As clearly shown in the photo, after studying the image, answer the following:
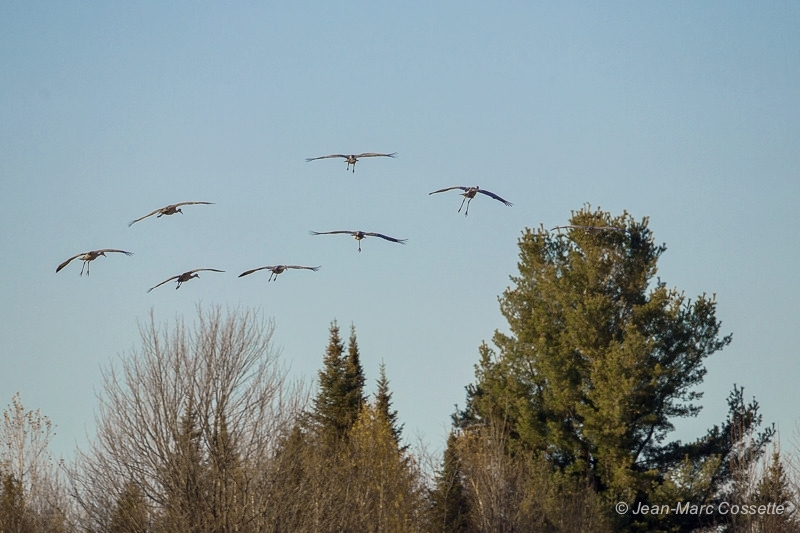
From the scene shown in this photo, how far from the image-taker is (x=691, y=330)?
39000 mm

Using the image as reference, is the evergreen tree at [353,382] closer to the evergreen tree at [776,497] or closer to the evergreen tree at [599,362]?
the evergreen tree at [599,362]

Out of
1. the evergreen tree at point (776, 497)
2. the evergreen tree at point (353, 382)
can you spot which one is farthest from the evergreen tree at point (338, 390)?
the evergreen tree at point (776, 497)

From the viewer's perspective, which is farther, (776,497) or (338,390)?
(338,390)

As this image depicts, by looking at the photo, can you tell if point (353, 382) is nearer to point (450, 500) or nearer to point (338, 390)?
point (338, 390)

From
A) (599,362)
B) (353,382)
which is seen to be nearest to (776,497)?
(599,362)

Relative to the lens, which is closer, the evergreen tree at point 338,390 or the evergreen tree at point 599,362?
the evergreen tree at point 599,362

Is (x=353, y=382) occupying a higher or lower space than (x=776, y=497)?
higher

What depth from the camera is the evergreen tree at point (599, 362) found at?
37.2m

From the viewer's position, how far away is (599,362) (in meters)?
37.4

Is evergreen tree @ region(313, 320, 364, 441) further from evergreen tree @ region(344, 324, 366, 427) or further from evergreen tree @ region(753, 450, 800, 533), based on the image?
evergreen tree @ region(753, 450, 800, 533)

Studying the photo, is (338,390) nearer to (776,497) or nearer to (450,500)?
(450,500)

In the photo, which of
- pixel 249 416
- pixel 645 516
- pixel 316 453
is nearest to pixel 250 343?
pixel 249 416

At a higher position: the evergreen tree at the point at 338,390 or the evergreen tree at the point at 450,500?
the evergreen tree at the point at 338,390

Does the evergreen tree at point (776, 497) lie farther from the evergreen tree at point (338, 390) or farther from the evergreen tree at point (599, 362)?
the evergreen tree at point (338, 390)
